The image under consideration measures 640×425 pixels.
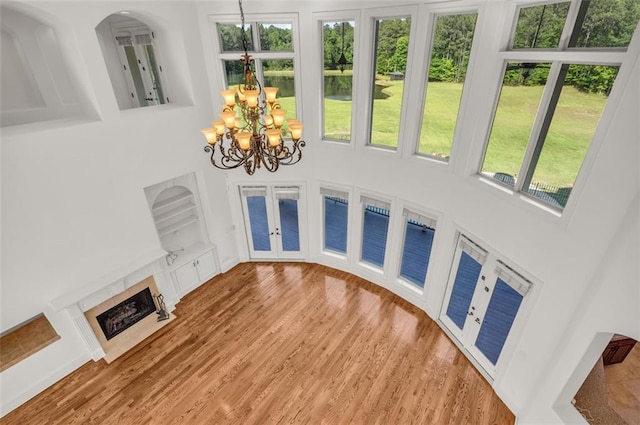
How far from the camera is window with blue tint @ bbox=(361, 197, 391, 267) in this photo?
25.6 feet

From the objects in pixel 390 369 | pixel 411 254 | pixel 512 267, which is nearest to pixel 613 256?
pixel 512 267

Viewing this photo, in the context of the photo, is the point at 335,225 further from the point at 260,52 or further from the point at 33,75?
the point at 33,75

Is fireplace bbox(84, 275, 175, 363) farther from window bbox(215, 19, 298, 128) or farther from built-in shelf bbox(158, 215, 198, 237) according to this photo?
window bbox(215, 19, 298, 128)

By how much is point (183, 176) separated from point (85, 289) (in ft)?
8.28

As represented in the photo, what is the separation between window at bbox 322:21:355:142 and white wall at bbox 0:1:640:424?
0.27 m

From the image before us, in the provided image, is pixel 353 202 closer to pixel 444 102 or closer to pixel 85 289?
pixel 444 102

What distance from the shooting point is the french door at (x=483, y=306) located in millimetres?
4384

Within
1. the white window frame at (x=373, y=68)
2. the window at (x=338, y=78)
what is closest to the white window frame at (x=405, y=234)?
the white window frame at (x=373, y=68)

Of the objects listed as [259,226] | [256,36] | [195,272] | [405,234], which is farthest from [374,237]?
[256,36]

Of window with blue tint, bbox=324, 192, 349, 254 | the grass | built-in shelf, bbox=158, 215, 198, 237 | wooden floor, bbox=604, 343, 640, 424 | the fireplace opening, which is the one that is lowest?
wooden floor, bbox=604, 343, 640, 424

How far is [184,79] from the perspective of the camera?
5.45 m

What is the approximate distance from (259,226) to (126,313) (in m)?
4.19

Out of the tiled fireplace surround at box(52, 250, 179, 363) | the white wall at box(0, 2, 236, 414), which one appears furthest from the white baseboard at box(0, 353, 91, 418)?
the tiled fireplace surround at box(52, 250, 179, 363)

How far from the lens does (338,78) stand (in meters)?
5.49
